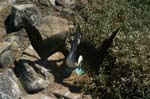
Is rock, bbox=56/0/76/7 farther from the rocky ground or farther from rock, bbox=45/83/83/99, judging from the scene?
rock, bbox=45/83/83/99

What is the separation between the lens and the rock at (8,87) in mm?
7746

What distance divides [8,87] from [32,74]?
0.62 m

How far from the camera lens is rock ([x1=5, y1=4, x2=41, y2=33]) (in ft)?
31.5

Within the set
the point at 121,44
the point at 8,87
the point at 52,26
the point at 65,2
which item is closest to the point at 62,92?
the point at 8,87

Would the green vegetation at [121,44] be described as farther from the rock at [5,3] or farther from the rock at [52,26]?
the rock at [5,3]

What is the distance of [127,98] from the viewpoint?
26.5ft

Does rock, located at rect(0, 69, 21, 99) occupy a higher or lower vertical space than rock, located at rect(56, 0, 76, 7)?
lower

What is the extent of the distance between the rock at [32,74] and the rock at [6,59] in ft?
0.50

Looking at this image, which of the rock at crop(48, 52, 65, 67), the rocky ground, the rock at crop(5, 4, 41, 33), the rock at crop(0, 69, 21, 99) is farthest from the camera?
the rock at crop(5, 4, 41, 33)

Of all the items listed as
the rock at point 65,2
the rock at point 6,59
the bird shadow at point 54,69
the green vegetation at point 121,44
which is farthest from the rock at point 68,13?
the rock at point 6,59

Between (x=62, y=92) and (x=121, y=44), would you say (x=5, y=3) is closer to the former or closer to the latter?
(x=121, y=44)

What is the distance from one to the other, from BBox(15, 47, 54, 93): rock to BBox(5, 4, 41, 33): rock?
0.97 m

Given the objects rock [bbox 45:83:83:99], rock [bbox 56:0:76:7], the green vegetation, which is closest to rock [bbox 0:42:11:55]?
rock [bbox 45:83:83:99]

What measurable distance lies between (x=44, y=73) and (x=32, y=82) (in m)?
0.36
